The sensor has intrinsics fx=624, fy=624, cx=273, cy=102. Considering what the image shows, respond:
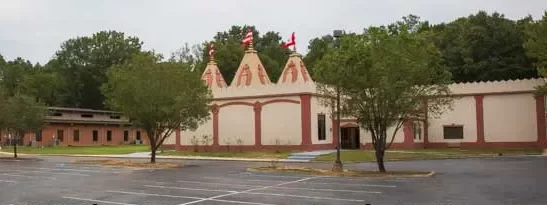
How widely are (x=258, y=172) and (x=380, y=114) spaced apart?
6.18 meters

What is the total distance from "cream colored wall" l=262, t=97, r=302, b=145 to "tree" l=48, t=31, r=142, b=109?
59988mm

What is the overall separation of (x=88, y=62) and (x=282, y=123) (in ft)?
216

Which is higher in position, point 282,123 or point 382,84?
point 382,84

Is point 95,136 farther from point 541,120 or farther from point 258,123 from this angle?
point 541,120

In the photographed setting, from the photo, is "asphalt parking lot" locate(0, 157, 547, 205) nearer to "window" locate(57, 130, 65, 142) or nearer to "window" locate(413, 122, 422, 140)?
"window" locate(413, 122, 422, 140)

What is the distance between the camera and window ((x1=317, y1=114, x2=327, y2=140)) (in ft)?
161

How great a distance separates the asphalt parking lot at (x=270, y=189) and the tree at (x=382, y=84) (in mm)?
3208

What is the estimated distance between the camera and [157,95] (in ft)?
120

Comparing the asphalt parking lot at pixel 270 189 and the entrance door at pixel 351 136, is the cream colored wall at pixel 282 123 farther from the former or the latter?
the asphalt parking lot at pixel 270 189

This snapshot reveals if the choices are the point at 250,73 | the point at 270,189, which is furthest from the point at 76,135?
the point at 270,189

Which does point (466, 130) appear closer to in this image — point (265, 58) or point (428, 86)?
point (428, 86)

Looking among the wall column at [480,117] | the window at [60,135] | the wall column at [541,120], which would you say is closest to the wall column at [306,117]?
the wall column at [480,117]

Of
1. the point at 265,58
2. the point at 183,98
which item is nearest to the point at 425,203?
the point at 183,98

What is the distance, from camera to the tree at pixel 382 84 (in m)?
26.6
